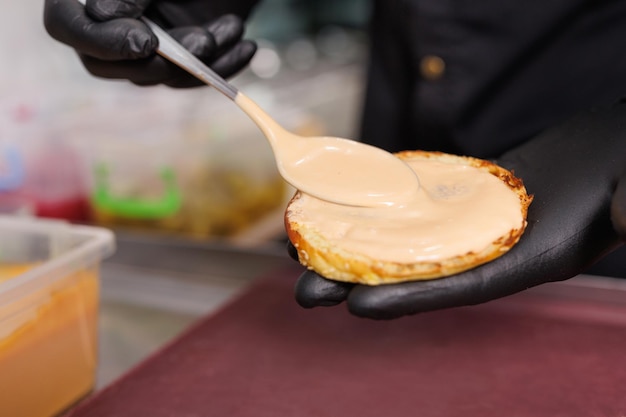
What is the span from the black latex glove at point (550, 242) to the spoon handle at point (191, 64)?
29 centimetres

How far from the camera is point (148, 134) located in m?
1.91

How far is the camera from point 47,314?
1.01 m

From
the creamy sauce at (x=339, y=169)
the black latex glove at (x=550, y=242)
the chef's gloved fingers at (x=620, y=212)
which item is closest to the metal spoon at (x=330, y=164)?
the creamy sauce at (x=339, y=169)

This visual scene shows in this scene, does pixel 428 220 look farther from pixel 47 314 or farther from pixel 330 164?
pixel 47 314

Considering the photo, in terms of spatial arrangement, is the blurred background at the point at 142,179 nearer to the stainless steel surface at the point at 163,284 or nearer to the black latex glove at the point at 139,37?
the stainless steel surface at the point at 163,284

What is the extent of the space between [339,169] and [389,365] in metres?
0.34

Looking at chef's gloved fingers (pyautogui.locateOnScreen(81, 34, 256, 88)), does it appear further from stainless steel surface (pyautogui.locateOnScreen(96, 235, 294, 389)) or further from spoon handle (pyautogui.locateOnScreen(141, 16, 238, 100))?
stainless steel surface (pyautogui.locateOnScreen(96, 235, 294, 389))

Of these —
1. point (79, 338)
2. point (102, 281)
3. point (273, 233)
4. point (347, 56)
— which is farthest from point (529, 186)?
point (347, 56)

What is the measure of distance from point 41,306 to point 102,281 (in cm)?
55

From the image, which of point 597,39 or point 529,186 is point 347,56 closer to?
point 597,39

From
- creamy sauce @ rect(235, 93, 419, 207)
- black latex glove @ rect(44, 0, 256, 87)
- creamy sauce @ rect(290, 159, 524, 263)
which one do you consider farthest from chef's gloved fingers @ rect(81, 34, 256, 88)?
creamy sauce @ rect(290, 159, 524, 263)

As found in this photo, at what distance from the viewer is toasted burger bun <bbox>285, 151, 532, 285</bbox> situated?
2.54 ft

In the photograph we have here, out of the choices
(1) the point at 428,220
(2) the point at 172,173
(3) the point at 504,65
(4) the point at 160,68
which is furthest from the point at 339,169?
(2) the point at 172,173

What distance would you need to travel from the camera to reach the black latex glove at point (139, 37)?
1.03 m
